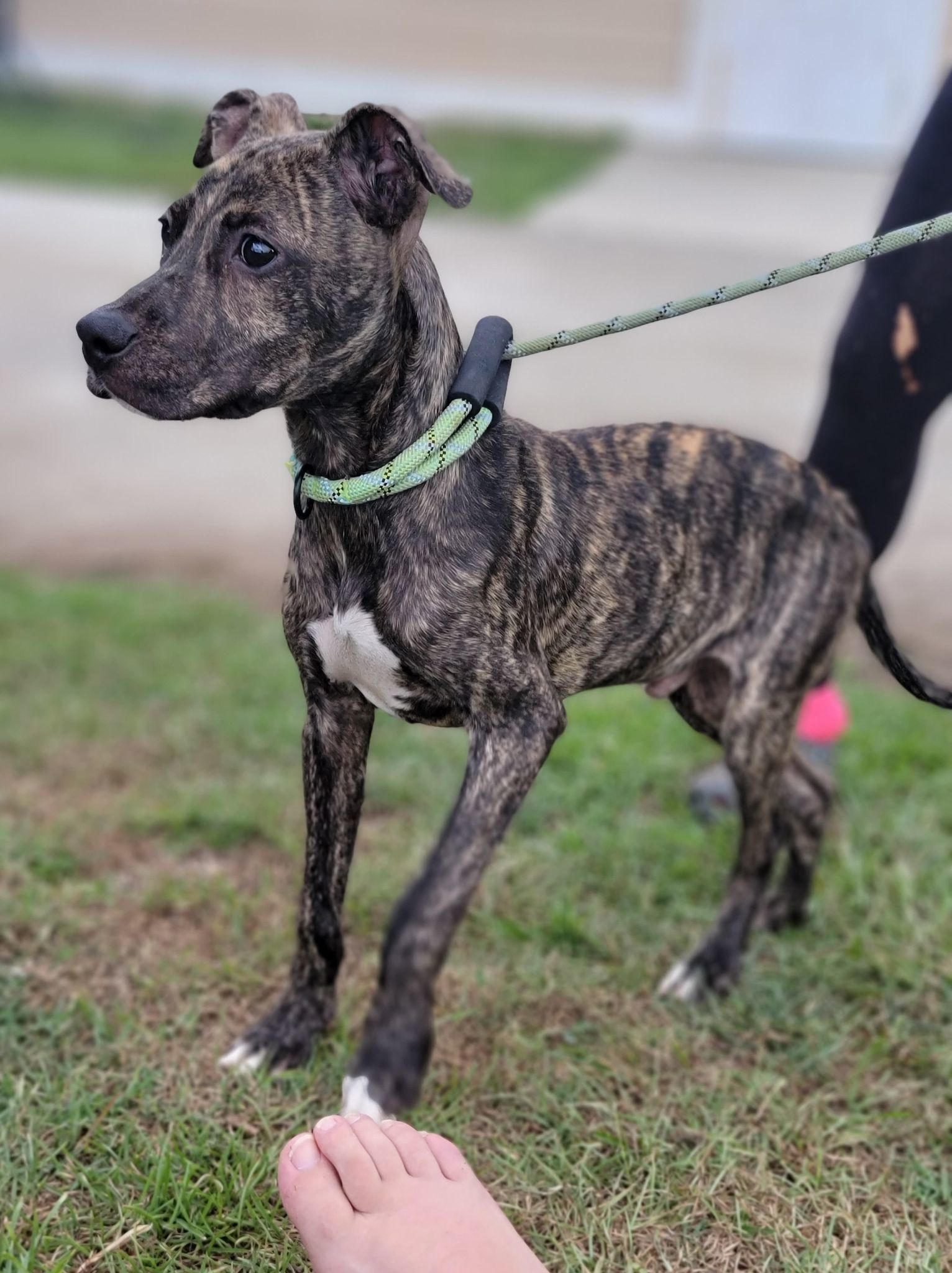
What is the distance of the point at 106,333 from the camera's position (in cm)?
195

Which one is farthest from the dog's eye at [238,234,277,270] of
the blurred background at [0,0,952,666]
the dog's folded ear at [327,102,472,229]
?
the blurred background at [0,0,952,666]

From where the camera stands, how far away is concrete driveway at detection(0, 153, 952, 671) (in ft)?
20.2

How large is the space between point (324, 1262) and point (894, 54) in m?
21.0

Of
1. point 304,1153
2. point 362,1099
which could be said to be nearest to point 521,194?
point 362,1099

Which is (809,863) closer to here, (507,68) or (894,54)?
(894,54)

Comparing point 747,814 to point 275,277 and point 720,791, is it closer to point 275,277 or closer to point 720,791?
point 720,791

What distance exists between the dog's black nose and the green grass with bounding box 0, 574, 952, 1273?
1354mm

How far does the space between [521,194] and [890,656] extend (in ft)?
41.3

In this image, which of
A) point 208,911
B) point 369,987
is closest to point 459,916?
point 369,987

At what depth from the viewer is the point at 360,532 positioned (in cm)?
222

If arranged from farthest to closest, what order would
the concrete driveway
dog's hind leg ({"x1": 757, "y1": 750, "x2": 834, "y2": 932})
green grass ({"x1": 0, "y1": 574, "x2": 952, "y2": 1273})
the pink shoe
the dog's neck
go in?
the concrete driveway
the pink shoe
dog's hind leg ({"x1": 757, "y1": 750, "x2": 834, "y2": 932})
green grass ({"x1": 0, "y1": 574, "x2": 952, "y2": 1273})
the dog's neck

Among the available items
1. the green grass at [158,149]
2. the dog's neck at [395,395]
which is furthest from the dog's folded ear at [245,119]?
the green grass at [158,149]

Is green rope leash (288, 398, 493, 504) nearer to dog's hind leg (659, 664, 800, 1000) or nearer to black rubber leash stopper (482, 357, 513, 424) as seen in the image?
black rubber leash stopper (482, 357, 513, 424)

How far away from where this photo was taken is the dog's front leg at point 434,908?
221 cm
